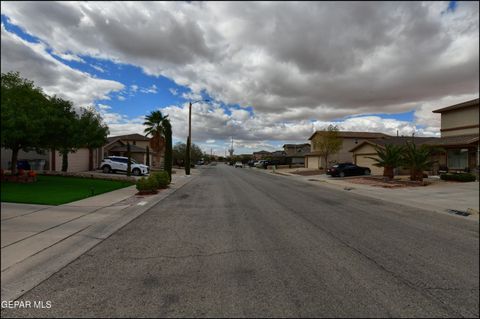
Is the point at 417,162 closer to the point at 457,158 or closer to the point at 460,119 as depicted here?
the point at 457,158

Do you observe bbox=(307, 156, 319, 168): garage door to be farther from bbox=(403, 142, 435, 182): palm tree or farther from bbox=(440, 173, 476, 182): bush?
bbox=(440, 173, 476, 182): bush

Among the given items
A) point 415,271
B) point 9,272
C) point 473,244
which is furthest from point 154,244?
point 473,244

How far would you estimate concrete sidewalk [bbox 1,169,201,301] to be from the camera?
12.4 feet

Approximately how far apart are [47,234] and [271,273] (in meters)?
4.97

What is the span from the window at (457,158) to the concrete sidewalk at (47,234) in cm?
2551

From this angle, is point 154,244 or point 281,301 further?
point 154,244

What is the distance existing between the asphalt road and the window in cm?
2036

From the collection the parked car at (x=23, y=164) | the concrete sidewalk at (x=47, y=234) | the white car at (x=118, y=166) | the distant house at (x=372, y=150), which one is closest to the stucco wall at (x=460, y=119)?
the distant house at (x=372, y=150)

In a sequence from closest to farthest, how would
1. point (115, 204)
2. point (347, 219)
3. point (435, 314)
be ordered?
point (435, 314), point (347, 219), point (115, 204)

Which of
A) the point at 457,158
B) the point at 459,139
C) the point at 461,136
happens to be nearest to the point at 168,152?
the point at 459,139

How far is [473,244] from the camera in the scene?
588 cm

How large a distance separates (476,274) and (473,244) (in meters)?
2.07

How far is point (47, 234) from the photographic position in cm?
601

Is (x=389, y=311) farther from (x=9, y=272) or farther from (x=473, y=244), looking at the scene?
(x=9, y=272)
